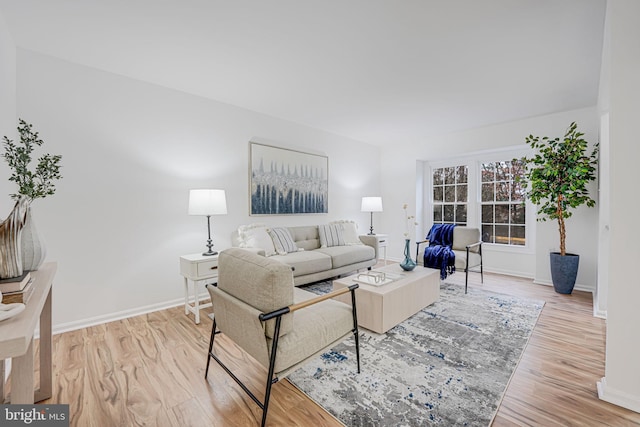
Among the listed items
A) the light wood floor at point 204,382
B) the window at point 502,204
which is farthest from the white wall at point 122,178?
the window at point 502,204

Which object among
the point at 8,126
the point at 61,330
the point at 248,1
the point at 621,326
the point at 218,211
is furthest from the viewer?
the point at 218,211

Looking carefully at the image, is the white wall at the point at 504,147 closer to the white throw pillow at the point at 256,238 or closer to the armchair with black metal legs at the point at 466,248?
the armchair with black metal legs at the point at 466,248

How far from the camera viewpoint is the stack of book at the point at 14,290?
1052mm

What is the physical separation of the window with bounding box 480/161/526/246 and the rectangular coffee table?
8.38 feet

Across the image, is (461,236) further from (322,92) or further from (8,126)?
(8,126)

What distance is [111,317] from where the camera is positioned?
2857 mm

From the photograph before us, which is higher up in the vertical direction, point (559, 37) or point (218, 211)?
point (559, 37)

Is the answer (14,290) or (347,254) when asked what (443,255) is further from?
(14,290)

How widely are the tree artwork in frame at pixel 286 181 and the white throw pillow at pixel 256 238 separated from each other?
0.36 metres

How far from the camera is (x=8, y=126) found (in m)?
2.19

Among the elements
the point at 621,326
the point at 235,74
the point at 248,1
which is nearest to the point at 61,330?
the point at 235,74

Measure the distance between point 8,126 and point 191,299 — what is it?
2.27 metres

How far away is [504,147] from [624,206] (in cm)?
338

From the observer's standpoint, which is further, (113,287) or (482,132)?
(482,132)
